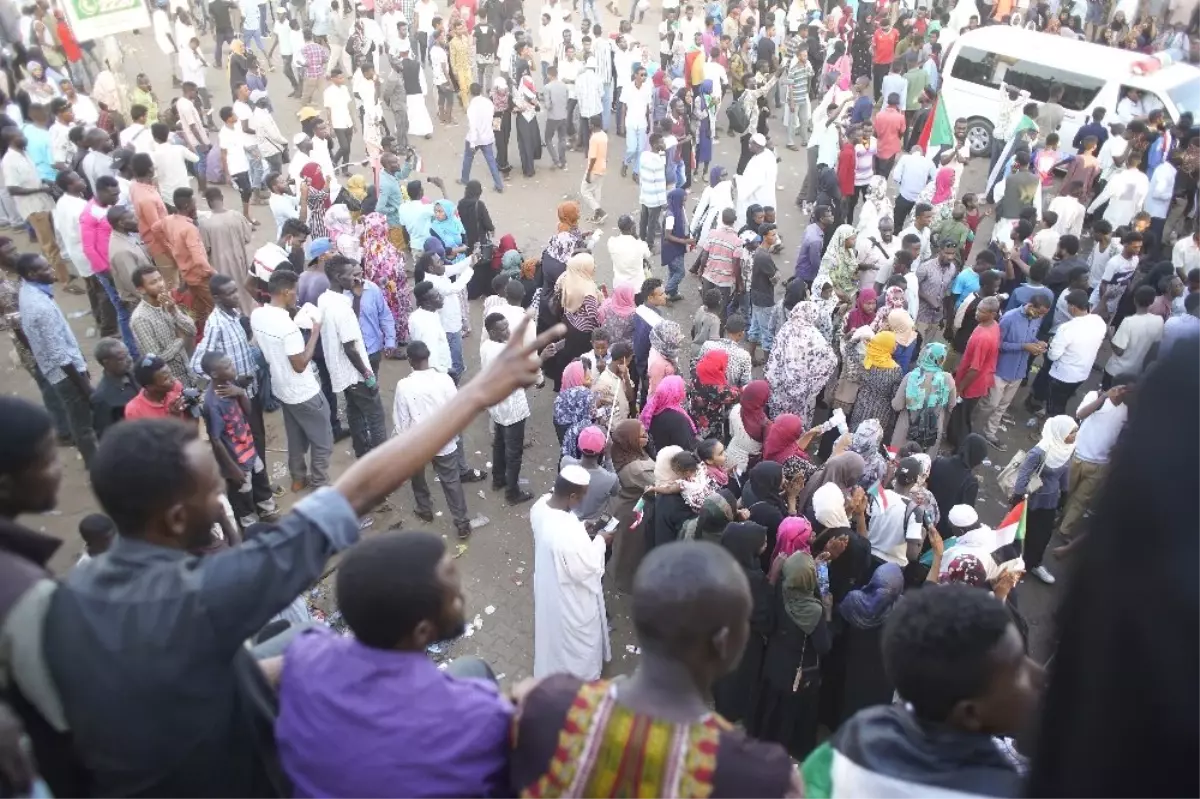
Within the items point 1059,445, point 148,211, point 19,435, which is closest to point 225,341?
point 148,211

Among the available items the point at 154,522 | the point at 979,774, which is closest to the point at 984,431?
the point at 979,774

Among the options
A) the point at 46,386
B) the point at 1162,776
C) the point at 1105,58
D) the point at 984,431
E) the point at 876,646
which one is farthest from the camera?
the point at 1105,58

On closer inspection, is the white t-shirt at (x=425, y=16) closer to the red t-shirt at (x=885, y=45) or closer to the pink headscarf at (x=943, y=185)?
the red t-shirt at (x=885, y=45)

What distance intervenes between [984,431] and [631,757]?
7.11m

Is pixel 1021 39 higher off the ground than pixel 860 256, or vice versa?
pixel 1021 39

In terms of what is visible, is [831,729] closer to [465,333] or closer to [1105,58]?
[465,333]

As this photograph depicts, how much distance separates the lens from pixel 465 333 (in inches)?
361

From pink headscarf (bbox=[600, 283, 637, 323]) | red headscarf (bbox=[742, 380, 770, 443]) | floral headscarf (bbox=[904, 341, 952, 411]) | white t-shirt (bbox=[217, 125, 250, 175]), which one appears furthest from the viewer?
white t-shirt (bbox=[217, 125, 250, 175])

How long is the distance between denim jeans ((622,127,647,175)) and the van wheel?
193 inches

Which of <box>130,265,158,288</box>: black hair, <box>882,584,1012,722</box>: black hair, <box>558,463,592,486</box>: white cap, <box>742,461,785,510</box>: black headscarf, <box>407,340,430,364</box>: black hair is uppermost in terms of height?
<box>882,584,1012,722</box>: black hair

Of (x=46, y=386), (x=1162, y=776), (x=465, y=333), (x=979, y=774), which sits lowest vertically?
(x=465, y=333)

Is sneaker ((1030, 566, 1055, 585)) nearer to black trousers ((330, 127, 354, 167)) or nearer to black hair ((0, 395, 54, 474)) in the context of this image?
black hair ((0, 395, 54, 474))

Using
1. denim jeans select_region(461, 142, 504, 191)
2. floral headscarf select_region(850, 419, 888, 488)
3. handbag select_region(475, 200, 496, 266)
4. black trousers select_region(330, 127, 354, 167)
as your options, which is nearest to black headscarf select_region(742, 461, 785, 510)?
floral headscarf select_region(850, 419, 888, 488)

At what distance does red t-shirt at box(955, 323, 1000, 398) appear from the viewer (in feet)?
23.0
